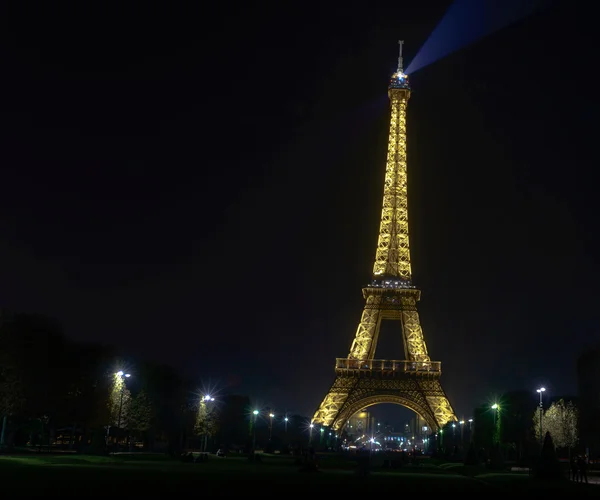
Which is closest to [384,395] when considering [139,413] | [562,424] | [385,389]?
[385,389]

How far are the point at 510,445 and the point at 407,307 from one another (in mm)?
25022

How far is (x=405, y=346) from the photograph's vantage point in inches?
4515

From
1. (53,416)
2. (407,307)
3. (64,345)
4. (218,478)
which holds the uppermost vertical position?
(407,307)

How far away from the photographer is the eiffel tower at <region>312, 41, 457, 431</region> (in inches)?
4390

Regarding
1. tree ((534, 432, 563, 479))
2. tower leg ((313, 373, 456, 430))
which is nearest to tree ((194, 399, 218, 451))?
tower leg ((313, 373, 456, 430))

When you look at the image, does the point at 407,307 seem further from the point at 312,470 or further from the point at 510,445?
the point at 312,470

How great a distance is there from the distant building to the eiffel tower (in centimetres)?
2364

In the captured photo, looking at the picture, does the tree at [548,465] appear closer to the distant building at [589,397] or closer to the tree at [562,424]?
the distant building at [589,397]

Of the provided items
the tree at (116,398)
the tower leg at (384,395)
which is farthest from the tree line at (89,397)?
the tower leg at (384,395)

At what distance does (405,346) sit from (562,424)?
28.8 m

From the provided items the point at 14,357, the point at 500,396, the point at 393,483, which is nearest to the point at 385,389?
the point at 500,396

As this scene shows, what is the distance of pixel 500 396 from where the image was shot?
108m

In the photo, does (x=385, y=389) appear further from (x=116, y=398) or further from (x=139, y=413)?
(x=116, y=398)

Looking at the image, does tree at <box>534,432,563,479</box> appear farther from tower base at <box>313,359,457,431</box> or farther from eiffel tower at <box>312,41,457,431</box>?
tower base at <box>313,359,457,431</box>
